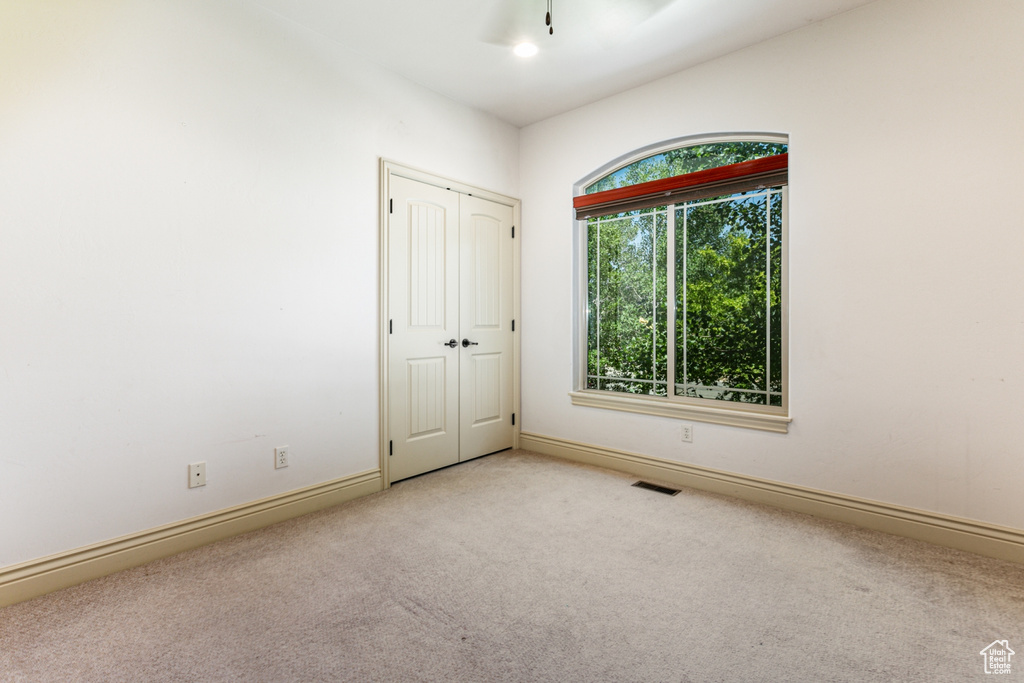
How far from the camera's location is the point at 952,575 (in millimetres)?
2045

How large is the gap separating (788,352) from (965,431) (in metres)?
0.84

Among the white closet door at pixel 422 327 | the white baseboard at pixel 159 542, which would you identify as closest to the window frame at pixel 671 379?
the white closet door at pixel 422 327

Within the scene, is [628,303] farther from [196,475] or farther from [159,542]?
[159,542]

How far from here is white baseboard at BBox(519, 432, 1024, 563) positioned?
2.22 meters

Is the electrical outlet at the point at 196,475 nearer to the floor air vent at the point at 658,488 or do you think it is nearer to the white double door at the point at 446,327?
the white double door at the point at 446,327

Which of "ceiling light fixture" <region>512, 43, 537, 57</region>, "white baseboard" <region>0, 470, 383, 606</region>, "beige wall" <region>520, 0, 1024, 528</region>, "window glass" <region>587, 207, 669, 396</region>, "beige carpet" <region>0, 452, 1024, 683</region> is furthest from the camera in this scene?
"window glass" <region>587, 207, 669, 396</region>

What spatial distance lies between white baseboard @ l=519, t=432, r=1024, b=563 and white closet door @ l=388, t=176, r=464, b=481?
1.08 metres

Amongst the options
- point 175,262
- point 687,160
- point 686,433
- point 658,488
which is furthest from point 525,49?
point 658,488

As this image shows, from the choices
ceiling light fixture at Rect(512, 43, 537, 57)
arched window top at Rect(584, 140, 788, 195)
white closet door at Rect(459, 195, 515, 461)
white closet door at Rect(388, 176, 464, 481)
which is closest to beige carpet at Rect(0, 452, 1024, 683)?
white closet door at Rect(388, 176, 464, 481)

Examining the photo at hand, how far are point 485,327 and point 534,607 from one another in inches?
92.3

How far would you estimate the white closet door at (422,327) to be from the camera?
10.5ft

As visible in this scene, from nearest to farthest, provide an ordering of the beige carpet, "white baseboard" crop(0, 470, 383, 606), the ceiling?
the beige carpet < "white baseboard" crop(0, 470, 383, 606) < the ceiling

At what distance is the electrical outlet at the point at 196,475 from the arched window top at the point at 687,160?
313 cm

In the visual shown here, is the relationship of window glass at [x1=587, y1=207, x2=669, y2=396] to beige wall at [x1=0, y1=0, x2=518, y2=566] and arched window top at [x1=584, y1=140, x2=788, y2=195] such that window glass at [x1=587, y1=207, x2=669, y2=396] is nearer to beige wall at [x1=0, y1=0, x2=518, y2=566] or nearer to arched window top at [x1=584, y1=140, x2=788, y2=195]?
arched window top at [x1=584, y1=140, x2=788, y2=195]
